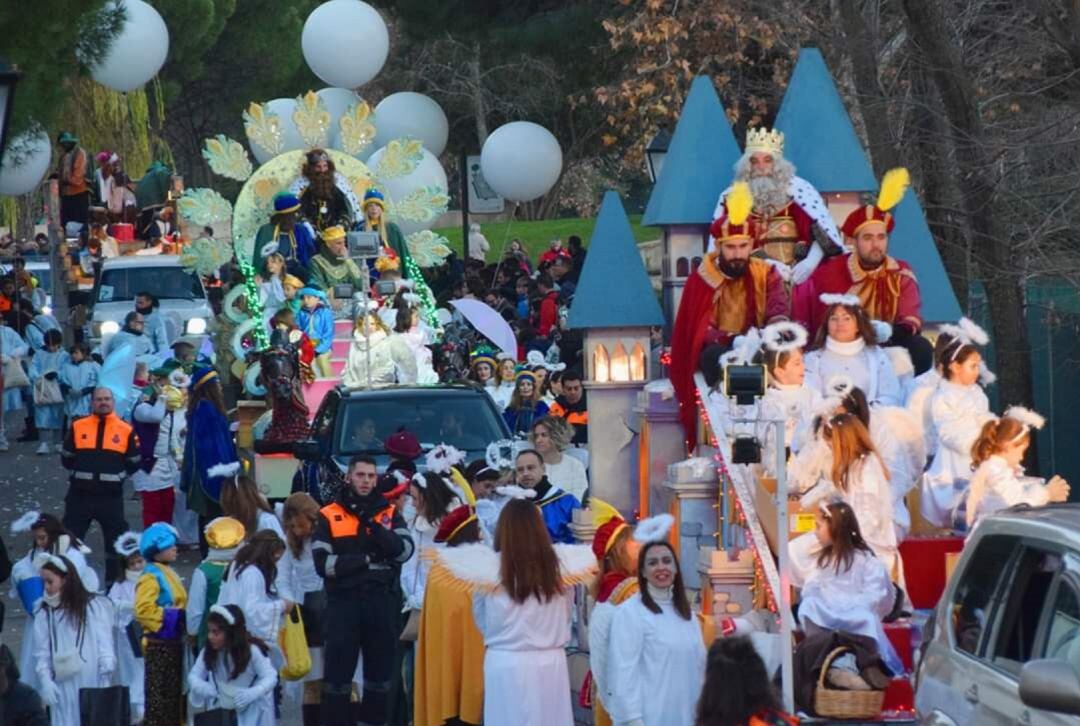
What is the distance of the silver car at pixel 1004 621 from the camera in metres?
7.44

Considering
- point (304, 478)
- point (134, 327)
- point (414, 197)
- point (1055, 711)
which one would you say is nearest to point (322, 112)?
point (414, 197)

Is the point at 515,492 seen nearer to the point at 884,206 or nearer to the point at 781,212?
the point at 884,206

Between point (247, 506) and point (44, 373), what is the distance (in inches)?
549

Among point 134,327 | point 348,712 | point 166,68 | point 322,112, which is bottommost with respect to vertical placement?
point 348,712

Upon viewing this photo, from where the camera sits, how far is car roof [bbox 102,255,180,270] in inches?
1215

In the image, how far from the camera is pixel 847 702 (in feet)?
34.1

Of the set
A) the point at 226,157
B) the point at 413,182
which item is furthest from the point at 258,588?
the point at 413,182

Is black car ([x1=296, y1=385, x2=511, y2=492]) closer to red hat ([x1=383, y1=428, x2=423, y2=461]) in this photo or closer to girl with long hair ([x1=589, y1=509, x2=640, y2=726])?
red hat ([x1=383, y1=428, x2=423, y2=461])

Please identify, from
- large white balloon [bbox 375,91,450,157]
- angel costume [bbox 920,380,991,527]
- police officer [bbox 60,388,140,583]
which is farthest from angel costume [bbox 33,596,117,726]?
large white balloon [bbox 375,91,450,157]

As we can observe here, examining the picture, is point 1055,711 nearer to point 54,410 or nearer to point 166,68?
point 54,410

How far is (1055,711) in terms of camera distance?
6.62 metres

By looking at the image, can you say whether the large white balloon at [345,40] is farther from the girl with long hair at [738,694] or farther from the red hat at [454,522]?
the girl with long hair at [738,694]

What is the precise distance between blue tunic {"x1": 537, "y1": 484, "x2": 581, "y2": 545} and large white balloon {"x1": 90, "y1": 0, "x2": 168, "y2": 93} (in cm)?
1675

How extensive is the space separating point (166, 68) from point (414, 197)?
78.0 feet
